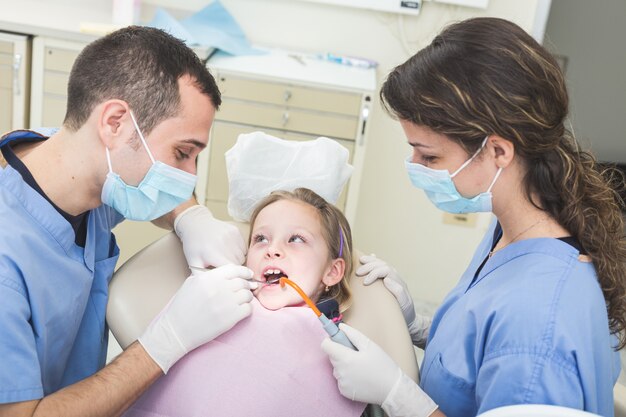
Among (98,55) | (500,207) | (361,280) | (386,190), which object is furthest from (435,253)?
(98,55)

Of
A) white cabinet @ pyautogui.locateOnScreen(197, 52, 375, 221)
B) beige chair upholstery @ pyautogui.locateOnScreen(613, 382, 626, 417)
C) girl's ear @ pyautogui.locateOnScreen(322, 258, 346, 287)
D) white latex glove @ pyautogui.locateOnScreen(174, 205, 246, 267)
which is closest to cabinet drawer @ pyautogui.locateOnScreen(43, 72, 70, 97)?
white cabinet @ pyautogui.locateOnScreen(197, 52, 375, 221)

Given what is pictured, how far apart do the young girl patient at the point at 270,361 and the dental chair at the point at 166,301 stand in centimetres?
6

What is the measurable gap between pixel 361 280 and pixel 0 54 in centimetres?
175

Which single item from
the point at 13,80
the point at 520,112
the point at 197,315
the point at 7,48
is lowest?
the point at 197,315

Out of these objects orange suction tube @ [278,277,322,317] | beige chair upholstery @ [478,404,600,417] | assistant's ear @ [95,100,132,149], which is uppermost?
assistant's ear @ [95,100,132,149]

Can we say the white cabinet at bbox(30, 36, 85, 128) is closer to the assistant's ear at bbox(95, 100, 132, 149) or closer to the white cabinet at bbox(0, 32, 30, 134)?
the white cabinet at bbox(0, 32, 30, 134)

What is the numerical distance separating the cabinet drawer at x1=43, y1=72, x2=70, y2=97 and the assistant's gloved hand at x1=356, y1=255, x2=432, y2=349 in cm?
153

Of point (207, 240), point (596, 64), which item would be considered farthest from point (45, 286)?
point (596, 64)

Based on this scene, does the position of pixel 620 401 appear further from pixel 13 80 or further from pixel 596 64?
pixel 596 64

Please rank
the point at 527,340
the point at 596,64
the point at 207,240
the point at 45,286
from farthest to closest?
the point at 596,64 → the point at 207,240 → the point at 45,286 → the point at 527,340

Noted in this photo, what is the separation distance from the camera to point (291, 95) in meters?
2.68

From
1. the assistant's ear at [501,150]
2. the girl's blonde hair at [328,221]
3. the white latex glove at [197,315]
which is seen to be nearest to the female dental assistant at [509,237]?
the assistant's ear at [501,150]

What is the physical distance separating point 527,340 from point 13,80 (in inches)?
86.8

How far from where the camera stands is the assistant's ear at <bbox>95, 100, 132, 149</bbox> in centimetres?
130
